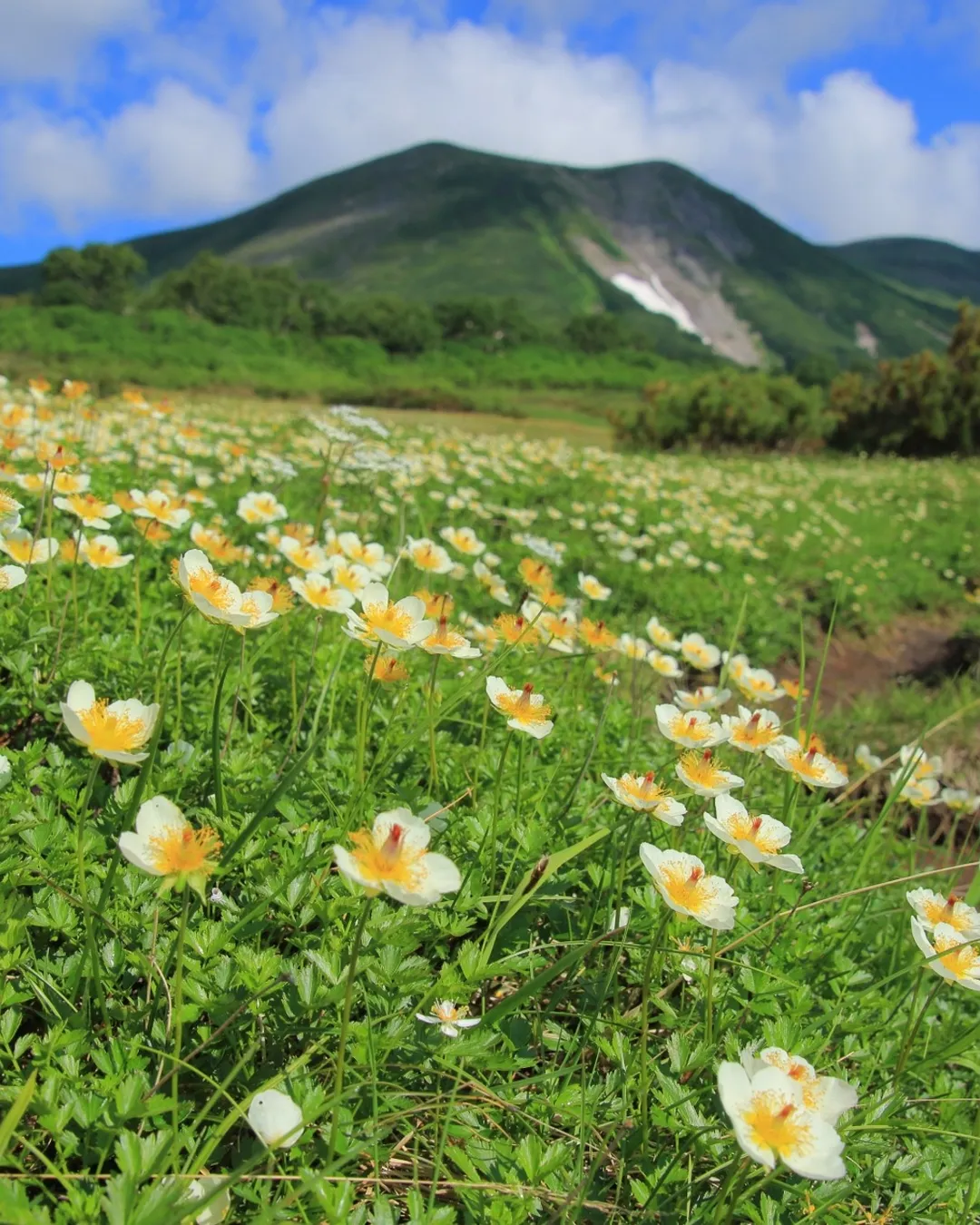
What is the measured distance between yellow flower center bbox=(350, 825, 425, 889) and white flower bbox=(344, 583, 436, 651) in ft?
1.65

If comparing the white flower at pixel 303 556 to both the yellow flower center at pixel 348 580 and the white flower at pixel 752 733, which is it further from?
the white flower at pixel 752 733

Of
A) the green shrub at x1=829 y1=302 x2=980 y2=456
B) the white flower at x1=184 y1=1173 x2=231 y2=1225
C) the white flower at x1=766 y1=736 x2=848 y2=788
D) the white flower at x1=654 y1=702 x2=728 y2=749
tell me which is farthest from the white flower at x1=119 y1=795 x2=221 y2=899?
the green shrub at x1=829 y1=302 x2=980 y2=456

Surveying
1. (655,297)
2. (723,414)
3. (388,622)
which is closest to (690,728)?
(388,622)

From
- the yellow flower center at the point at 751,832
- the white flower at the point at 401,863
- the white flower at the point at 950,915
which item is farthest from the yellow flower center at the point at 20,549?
the white flower at the point at 950,915

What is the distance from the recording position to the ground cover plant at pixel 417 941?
1104mm

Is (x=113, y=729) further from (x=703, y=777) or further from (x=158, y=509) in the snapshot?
(x=158, y=509)

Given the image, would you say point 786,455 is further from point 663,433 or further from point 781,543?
point 781,543

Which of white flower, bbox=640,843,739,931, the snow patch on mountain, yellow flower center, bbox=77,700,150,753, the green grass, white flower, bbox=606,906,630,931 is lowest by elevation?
white flower, bbox=606,906,630,931

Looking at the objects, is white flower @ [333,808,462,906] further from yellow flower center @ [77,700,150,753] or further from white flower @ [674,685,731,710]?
white flower @ [674,685,731,710]

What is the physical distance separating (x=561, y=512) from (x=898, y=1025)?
20.2ft

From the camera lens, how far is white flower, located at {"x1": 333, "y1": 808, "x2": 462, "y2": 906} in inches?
38.8

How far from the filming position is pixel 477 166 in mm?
174125

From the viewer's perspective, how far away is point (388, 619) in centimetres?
159

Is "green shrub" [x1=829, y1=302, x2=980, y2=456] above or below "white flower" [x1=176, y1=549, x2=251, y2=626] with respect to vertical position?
above
